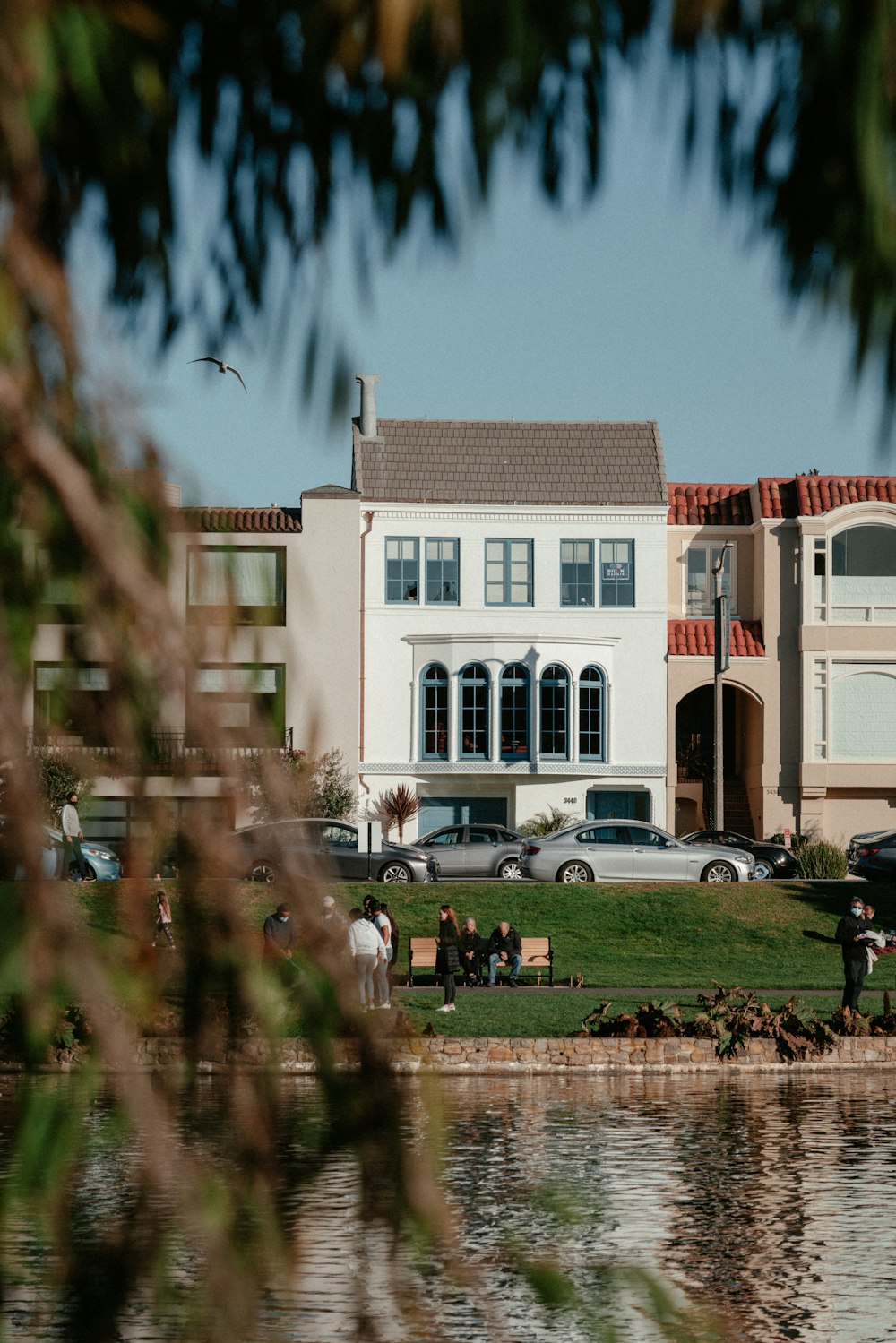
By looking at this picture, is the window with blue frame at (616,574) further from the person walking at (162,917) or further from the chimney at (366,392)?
the person walking at (162,917)

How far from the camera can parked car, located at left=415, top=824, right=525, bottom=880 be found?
39.8 m

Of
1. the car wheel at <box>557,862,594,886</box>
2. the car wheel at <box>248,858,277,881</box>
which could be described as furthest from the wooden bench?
the car wheel at <box>248,858,277,881</box>

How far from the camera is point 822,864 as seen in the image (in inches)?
1686

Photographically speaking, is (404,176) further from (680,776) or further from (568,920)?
(680,776)

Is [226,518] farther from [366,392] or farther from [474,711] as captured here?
[474,711]

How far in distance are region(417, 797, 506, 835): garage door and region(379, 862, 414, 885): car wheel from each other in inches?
412

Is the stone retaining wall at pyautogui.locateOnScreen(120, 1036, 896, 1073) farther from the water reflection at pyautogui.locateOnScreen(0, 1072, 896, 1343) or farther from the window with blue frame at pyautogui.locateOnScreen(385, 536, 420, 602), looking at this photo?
the window with blue frame at pyautogui.locateOnScreen(385, 536, 420, 602)

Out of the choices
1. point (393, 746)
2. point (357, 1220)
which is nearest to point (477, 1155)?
point (357, 1220)

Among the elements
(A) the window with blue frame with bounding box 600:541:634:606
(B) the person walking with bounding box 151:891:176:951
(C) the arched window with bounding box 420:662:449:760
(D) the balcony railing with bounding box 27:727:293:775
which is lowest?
(B) the person walking with bounding box 151:891:176:951

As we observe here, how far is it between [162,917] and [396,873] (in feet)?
121

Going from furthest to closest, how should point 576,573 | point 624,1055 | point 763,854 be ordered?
point 576,573, point 763,854, point 624,1055

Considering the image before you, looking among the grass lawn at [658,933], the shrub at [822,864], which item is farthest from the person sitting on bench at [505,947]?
the shrub at [822,864]

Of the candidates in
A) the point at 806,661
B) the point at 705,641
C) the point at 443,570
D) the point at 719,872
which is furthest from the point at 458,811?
the point at 719,872

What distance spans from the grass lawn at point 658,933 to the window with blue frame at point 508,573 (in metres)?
14.4
